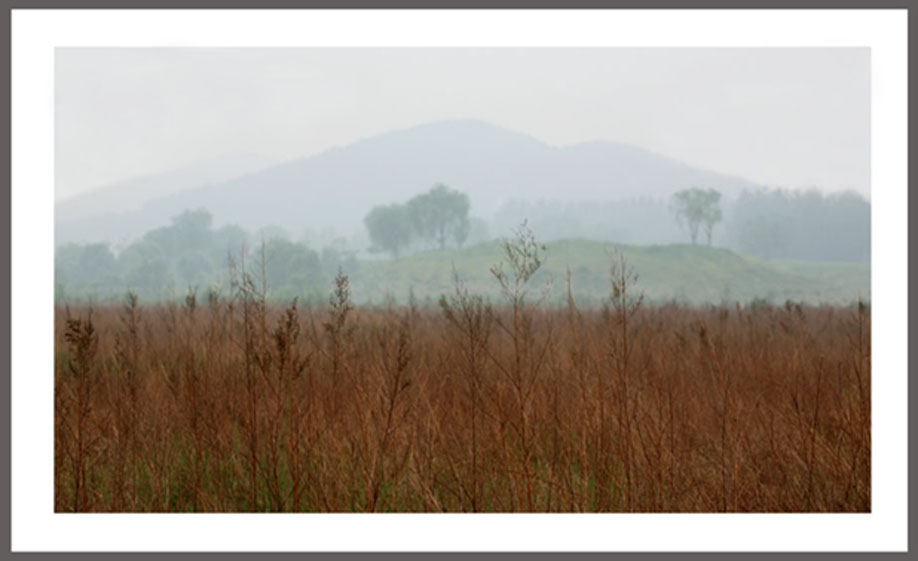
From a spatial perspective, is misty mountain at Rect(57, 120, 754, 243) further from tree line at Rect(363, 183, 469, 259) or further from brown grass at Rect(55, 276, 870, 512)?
brown grass at Rect(55, 276, 870, 512)

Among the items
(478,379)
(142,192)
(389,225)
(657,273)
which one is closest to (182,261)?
(389,225)

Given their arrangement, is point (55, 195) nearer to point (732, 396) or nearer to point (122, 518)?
point (122, 518)

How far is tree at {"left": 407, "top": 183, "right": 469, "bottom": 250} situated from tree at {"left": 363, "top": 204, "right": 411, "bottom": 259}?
0.89 meters

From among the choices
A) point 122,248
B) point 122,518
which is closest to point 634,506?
point 122,518

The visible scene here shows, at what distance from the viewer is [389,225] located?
203 ft

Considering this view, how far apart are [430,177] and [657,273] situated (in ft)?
256

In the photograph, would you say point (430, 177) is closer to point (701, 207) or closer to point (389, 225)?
point (389, 225)

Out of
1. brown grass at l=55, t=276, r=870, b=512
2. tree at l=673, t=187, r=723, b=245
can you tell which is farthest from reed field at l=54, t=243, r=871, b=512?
tree at l=673, t=187, r=723, b=245

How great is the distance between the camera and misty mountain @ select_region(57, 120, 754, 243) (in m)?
106

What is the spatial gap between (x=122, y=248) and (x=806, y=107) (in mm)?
56317

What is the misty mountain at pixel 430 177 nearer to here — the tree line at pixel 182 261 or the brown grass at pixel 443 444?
the tree line at pixel 182 261

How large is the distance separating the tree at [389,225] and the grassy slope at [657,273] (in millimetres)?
15746

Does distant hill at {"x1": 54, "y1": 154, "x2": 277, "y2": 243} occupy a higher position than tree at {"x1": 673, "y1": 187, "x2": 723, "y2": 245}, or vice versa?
distant hill at {"x1": 54, "y1": 154, "x2": 277, "y2": 243}

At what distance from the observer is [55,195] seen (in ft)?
10.7
